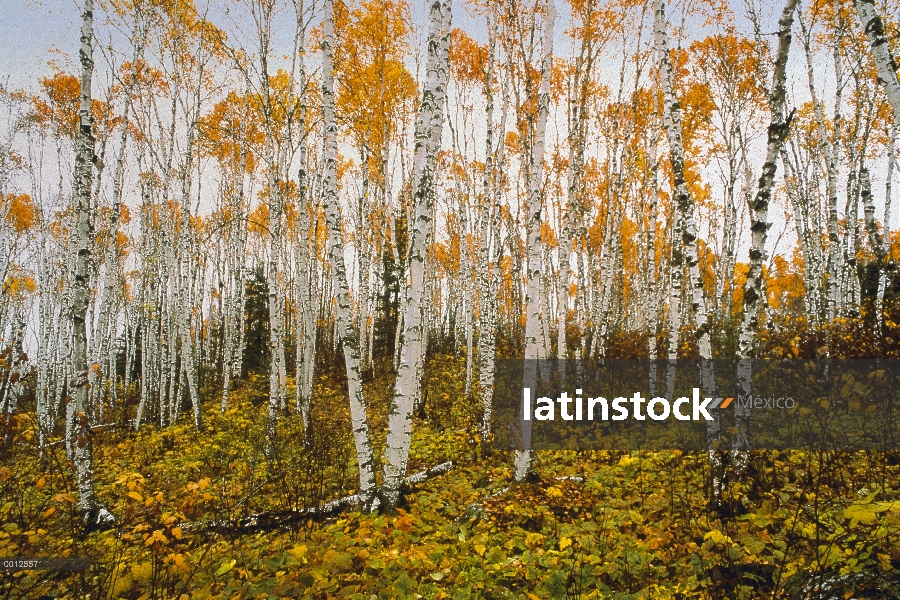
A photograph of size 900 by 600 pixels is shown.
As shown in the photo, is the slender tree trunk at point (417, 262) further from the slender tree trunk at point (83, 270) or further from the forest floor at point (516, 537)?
the slender tree trunk at point (83, 270)

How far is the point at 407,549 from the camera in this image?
400 cm

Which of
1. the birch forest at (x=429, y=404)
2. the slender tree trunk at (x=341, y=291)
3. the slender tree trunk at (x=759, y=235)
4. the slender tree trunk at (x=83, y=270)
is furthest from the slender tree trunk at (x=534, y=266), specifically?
the slender tree trunk at (x=83, y=270)

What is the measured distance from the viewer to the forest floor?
3.19 metres

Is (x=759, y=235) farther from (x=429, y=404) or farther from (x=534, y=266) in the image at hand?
(x=429, y=404)

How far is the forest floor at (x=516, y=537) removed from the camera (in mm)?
3188

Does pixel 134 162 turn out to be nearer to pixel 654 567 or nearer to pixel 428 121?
pixel 428 121

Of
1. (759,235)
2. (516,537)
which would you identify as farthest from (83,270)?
(759,235)

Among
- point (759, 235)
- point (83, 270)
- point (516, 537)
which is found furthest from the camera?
point (83, 270)

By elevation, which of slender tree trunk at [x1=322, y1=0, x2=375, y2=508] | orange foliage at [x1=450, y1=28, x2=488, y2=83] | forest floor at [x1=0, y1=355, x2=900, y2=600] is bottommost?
forest floor at [x1=0, y1=355, x2=900, y2=600]

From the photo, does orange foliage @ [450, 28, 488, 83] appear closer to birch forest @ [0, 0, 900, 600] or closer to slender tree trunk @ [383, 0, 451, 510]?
birch forest @ [0, 0, 900, 600]

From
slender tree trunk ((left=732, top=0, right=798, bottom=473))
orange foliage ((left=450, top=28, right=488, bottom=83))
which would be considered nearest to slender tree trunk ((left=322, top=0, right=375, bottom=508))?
slender tree trunk ((left=732, top=0, right=798, bottom=473))

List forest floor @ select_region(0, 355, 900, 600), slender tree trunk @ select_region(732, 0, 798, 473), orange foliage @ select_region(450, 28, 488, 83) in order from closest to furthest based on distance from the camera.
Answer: forest floor @ select_region(0, 355, 900, 600) → slender tree trunk @ select_region(732, 0, 798, 473) → orange foliage @ select_region(450, 28, 488, 83)

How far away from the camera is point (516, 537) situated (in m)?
4.38

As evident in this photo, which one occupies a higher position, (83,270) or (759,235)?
(759,235)
